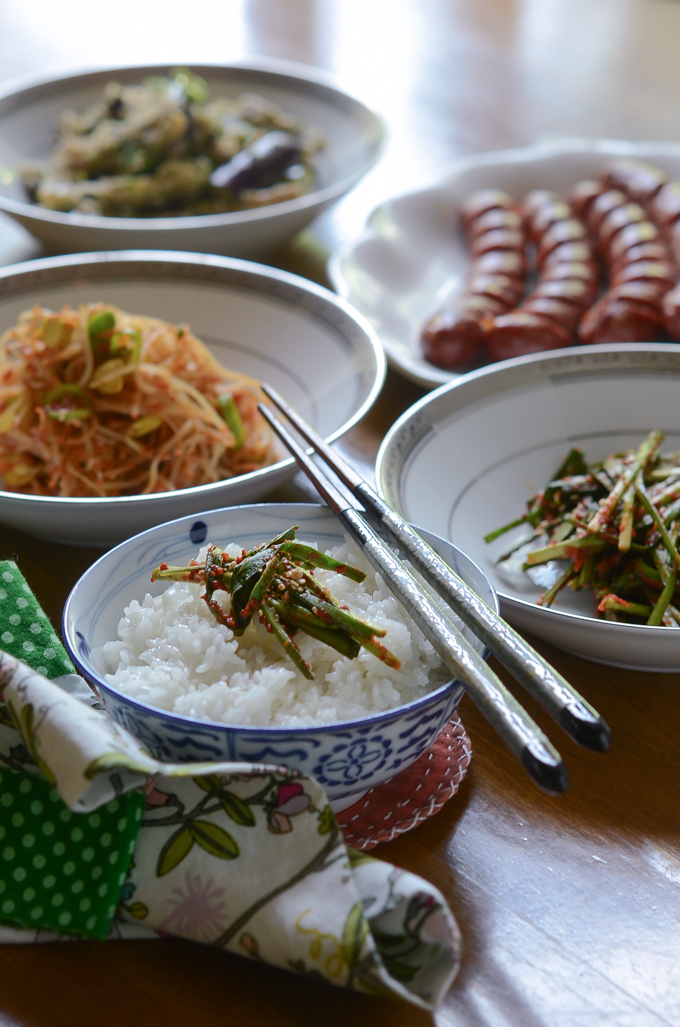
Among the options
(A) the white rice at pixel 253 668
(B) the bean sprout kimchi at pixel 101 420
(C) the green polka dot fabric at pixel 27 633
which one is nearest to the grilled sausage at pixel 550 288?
(B) the bean sprout kimchi at pixel 101 420

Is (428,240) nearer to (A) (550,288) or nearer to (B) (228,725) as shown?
(A) (550,288)

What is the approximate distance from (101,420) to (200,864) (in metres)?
0.77

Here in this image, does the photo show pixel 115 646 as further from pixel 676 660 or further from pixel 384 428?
pixel 384 428

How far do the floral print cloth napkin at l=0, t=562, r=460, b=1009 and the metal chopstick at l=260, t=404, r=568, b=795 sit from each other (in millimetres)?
124

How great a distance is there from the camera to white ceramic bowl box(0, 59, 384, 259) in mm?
1769

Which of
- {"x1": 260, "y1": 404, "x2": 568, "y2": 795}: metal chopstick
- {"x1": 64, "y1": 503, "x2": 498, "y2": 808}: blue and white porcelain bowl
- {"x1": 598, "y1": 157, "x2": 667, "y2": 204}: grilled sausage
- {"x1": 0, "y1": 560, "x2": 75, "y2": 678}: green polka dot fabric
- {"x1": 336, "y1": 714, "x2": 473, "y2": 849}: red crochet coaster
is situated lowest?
{"x1": 336, "y1": 714, "x2": 473, "y2": 849}: red crochet coaster

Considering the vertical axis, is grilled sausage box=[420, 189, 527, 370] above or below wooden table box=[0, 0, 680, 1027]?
above

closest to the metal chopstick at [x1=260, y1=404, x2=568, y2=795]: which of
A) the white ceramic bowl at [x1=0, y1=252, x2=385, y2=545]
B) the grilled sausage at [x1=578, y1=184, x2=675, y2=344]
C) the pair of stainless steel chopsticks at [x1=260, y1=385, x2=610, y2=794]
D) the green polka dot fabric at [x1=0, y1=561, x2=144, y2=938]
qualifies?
the pair of stainless steel chopsticks at [x1=260, y1=385, x2=610, y2=794]

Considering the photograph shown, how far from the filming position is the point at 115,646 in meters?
0.85

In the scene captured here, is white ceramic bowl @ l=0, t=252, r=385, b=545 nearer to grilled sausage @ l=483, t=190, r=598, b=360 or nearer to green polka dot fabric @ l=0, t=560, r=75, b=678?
grilled sausage @ l=483, t=190, r=598, b=360

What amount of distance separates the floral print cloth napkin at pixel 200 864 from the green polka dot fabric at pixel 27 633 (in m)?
0.11

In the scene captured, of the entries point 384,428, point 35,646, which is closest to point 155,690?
point 35,646

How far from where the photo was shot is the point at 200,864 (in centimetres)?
72

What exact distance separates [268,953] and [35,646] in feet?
1.25
